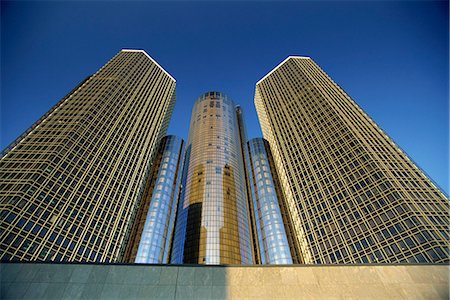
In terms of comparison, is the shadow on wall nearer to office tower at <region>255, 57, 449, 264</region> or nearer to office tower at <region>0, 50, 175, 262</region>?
office tower at <region>0, 50, 175, 262</region>

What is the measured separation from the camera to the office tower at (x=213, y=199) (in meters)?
94.6

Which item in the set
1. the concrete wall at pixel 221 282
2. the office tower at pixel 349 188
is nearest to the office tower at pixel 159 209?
the office tower at pixel 349 188

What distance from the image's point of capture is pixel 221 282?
18688 millimetres

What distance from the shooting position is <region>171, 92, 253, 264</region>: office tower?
94625 mm

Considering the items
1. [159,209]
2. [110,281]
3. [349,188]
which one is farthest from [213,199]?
[110,281]

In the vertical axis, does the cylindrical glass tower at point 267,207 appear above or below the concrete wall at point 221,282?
above

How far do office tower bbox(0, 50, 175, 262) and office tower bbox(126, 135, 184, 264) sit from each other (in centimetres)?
821

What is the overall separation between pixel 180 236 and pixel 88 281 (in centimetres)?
8735

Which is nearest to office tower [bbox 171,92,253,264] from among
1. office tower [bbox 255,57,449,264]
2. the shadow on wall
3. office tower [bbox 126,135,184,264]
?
office tower [bbox 126,135,184,264]

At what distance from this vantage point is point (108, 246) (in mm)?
73812

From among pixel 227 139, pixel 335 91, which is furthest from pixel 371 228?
pixel 227 139

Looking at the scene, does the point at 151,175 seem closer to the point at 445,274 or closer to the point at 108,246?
the point at 108,246

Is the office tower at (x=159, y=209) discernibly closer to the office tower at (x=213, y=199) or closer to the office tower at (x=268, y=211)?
the office tower at (x=213, y=199)

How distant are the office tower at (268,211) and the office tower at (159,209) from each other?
35973 mm
